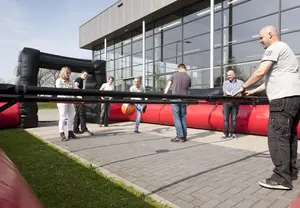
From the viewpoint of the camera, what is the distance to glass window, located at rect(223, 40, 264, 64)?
13525 mm

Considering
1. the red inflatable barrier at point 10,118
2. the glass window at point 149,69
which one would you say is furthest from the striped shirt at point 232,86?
the glass window at point 149,69

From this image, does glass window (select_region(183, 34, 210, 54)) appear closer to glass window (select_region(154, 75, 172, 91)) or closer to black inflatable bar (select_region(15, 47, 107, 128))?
glass window (select_region(154, 75, 172, 91))

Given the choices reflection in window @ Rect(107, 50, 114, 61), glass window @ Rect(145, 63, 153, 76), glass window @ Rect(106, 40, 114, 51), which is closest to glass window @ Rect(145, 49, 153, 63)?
glass window @ Rect(145, 63, 153, 76)

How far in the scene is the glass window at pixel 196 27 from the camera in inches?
624

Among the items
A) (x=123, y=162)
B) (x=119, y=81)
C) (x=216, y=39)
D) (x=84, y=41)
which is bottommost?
(x=123, y=162)

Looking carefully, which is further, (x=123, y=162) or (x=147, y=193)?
(x=123, y=162)

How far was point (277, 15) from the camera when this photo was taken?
502 inches

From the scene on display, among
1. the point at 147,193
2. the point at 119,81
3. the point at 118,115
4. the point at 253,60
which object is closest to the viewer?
the point at 147,193

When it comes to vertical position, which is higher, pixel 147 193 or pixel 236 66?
pixel 236 66

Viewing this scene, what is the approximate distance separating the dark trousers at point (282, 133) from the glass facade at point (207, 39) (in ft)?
34.6

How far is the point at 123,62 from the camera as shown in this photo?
75.4ft

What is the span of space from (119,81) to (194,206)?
21.3m

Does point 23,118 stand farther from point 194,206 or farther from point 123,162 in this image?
point 194,206

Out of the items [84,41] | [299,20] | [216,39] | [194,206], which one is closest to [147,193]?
[194,206]
